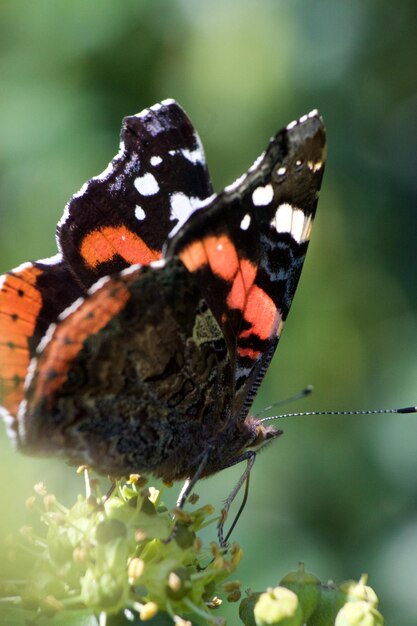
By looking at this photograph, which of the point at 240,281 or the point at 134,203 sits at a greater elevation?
the point at 134,203

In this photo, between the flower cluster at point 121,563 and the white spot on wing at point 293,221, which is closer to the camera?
the flower cluster at point 121,563

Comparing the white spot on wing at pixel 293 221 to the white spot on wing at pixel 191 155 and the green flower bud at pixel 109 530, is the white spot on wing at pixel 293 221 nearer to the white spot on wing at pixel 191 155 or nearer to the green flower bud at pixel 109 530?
the white spot on wing at pixel 191 155

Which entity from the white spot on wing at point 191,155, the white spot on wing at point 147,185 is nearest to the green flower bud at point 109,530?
the white spot on wing at point 147,185

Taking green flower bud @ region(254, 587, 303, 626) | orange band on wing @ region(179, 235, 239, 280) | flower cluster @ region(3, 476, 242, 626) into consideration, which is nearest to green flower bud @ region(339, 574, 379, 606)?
green flower bud @ region(254, 587, 303, 626)

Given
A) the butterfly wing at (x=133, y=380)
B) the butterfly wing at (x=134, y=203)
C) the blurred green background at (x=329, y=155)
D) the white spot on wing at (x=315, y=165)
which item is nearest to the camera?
the butterfly wing at (x=133, y=380)

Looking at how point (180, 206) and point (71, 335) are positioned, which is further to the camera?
point (180, 206)

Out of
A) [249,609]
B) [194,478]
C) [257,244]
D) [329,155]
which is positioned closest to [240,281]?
[257,244]

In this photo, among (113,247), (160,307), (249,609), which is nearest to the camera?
(249,609)

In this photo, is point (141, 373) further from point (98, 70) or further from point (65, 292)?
point (98, 70)

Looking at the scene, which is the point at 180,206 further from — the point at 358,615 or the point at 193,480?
the point at 358,615
